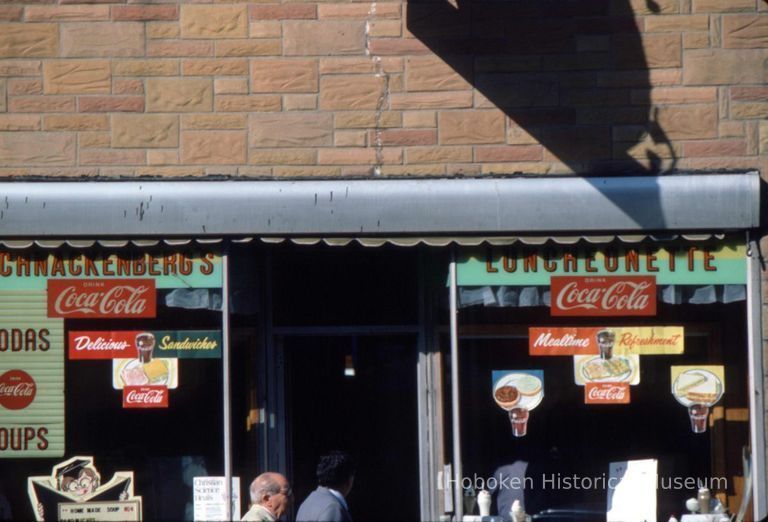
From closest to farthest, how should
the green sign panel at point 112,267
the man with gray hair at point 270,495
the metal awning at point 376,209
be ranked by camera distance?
1. the man with gray hair at point 270,495
2. the metal awning at point 376,209
3. the green sign panel at point 112,267

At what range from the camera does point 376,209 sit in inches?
297

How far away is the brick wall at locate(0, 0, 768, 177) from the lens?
25.3ft

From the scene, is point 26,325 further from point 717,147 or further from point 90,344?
point 717,147

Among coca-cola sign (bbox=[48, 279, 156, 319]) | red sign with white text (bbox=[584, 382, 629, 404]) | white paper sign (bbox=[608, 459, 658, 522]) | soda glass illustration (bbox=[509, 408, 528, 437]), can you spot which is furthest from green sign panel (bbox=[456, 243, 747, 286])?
coca-cola sign (bbox=[48, 279, 156, 319])

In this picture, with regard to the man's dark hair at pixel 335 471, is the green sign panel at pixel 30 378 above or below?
above

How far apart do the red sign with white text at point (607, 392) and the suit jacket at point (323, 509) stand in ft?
6.69

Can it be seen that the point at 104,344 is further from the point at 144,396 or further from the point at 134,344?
the point at 144,396

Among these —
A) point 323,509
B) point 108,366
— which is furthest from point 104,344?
point 323,509

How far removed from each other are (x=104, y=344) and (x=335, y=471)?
206 cm

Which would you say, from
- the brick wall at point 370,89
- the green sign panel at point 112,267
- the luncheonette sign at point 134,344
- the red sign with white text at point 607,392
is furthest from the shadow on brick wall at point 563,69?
the luncheonette sign at point 134,344

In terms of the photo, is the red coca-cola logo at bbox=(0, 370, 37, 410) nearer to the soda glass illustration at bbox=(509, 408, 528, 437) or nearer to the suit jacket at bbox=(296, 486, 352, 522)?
the suit jacket at bbox=(296, 486, 352, 522)

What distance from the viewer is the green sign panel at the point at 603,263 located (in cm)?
763

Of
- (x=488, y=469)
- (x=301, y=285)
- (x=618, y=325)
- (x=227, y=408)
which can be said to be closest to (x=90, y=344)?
(x=227, y=408)

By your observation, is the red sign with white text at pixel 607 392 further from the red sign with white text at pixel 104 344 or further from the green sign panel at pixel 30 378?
the green sign panel at pixel 30 378
